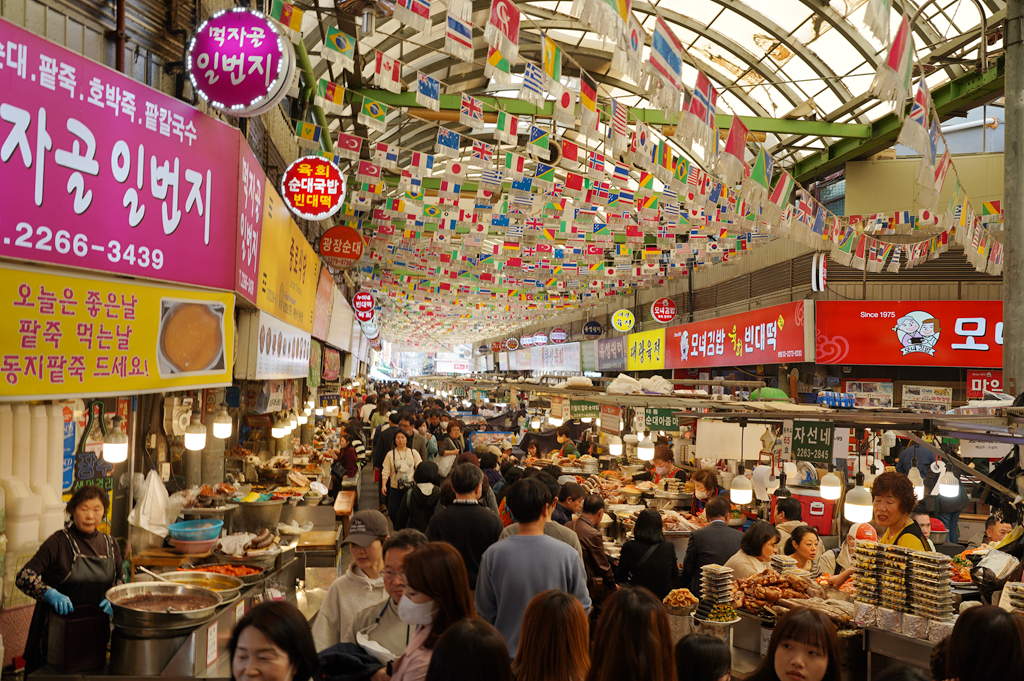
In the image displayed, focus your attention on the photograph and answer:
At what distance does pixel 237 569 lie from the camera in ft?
18.4

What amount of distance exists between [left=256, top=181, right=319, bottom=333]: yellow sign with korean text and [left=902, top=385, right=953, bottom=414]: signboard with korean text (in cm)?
1278

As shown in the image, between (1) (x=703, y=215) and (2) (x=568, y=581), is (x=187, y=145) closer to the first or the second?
(2) (x=568, y=581)

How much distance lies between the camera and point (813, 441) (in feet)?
21.2

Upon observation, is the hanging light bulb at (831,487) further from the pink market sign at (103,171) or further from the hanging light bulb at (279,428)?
the hanging light bulb at (279,428)

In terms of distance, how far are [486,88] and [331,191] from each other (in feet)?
28.8

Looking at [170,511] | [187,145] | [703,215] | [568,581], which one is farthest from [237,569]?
[703,215]

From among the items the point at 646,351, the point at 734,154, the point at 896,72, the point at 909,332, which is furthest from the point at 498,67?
the point at 646,351

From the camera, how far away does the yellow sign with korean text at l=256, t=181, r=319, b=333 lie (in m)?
8.36

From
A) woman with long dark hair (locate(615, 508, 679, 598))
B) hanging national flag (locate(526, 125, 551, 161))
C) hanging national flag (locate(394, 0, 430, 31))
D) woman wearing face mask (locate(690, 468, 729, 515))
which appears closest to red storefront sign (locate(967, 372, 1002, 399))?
woman wearing face mask (locate(690, 468, 729, 515))

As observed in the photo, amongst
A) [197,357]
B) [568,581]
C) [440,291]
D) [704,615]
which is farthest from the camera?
[440,291]

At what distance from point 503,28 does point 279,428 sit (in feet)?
28.4

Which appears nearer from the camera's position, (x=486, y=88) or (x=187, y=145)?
(x=187, y=145)

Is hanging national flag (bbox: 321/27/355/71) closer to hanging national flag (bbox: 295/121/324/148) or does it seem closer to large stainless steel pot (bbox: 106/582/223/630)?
hanging national flag (bbox: 295/121/324/148)

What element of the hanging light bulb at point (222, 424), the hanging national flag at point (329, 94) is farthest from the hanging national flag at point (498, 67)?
the hanging light bulb at point (222, 424)
